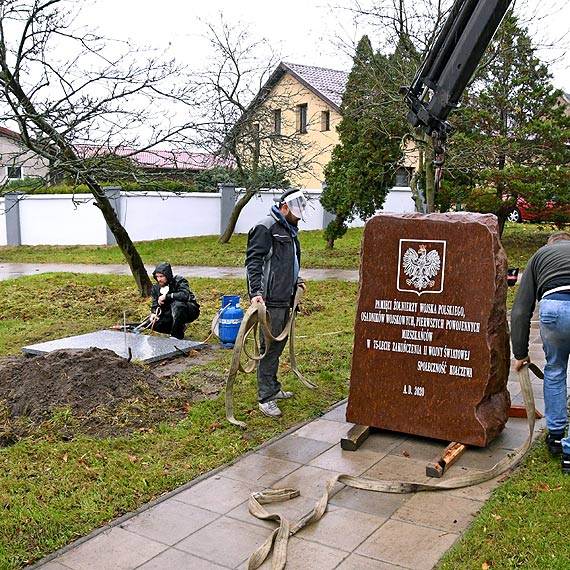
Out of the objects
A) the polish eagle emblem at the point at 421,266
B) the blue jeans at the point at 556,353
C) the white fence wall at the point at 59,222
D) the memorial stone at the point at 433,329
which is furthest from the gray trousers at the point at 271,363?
the white fence wall at the point at 59,222

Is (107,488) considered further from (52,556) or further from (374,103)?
(374,103)

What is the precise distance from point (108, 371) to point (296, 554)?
10.3 feet

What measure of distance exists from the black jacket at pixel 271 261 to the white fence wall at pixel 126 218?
17630 mm

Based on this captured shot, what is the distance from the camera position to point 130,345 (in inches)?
326

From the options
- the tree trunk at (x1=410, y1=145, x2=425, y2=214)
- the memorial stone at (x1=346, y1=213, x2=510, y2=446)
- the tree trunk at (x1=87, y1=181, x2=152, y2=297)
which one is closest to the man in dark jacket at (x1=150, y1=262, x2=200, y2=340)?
the tree trunk at (x1=87, y1=181, x2=152, y2=297)

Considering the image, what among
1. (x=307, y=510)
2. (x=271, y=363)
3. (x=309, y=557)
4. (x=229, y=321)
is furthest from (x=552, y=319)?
(x=229, y=321)

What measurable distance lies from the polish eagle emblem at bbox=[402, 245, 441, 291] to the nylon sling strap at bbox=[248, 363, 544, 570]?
0.94 meters

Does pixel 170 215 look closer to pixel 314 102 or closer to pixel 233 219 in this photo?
pixel 233 219

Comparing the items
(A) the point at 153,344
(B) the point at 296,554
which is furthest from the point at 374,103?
(B) the point at 296,554

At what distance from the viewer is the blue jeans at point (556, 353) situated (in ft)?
15.4

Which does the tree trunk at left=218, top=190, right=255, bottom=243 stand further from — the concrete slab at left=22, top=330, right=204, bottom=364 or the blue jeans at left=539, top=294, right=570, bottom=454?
the blue jeans at left=539, top=294, right=570, bottom=454

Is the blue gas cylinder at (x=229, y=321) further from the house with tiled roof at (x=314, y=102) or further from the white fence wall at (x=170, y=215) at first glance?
the house with tiled roof at (x=314, y=102)

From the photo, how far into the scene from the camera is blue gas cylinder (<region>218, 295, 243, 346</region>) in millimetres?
8812

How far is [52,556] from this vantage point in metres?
3.74
